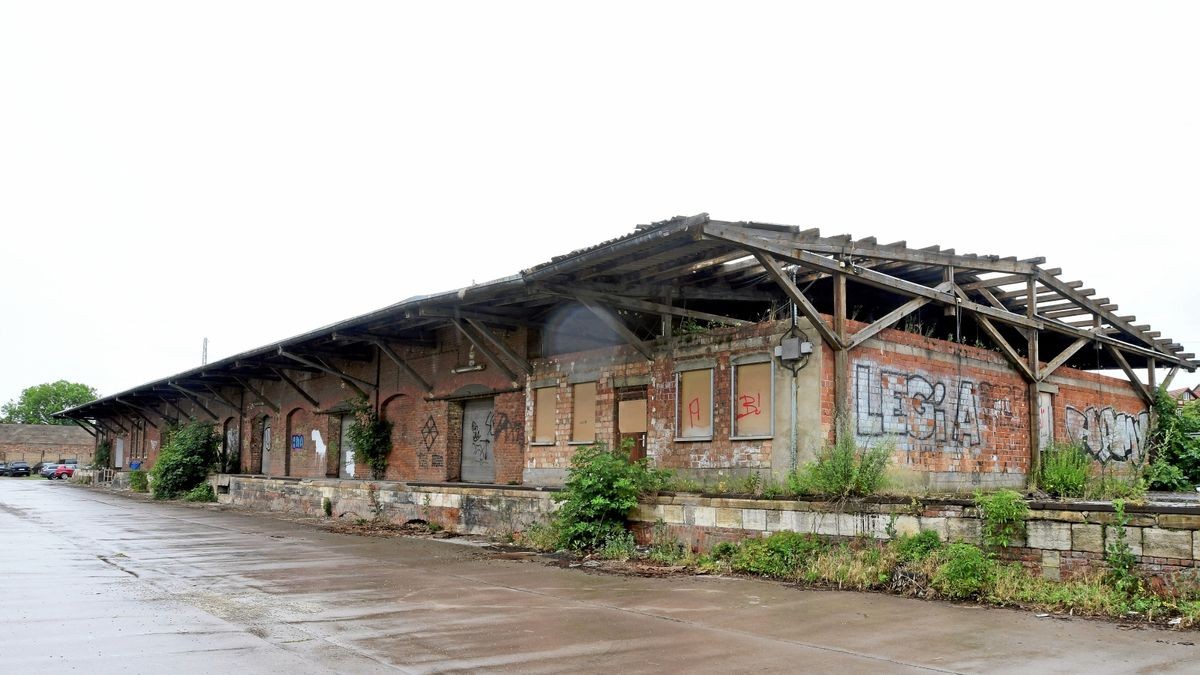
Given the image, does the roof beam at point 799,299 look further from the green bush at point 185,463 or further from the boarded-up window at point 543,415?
the green bush at point 185,463

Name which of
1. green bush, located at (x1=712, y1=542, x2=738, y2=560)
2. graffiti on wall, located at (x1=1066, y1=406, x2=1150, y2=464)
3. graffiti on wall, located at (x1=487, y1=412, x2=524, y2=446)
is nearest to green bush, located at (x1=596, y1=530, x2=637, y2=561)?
green bush, located at (x1=712, y1=542, x2=738, y2=560)

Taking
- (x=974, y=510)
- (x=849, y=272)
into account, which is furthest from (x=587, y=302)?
(x=974, y=510)

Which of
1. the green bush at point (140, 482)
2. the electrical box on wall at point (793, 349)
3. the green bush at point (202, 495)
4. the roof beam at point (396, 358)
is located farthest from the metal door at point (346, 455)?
the green bush at point (140, 482)

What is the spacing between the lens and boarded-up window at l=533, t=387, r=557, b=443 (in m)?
17.2

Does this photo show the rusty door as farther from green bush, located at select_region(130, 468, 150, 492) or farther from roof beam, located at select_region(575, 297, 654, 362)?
green bush, located at select_region(130, 468, 150, 492)

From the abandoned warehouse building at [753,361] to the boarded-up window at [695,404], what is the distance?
0.04 m

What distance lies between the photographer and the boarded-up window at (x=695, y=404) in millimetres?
13867

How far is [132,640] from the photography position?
6.72m

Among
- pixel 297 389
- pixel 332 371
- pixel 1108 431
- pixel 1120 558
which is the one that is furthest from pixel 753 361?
pixel 297 389

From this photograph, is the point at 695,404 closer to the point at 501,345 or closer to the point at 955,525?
the point at 501,345

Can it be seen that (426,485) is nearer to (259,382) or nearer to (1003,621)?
(1003,621)

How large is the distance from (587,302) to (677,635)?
7.23m

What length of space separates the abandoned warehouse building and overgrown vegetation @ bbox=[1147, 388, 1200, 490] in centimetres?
35

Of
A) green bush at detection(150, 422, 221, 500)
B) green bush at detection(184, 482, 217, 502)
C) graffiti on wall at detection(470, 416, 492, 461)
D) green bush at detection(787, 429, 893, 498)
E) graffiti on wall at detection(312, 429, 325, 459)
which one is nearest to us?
green bush at detection(787, 429, 893, 498)
